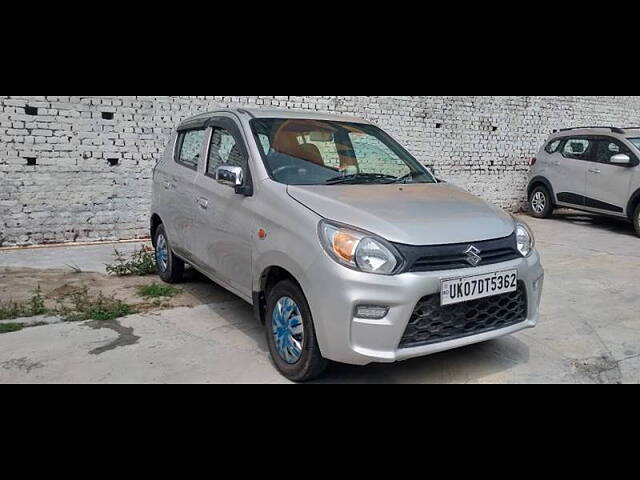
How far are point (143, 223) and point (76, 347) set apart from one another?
4.24 metres

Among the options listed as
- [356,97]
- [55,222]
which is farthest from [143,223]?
[356,97]

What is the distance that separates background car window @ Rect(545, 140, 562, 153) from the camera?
10.3 m

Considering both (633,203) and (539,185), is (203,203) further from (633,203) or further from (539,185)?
(539,185)

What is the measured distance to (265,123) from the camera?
405 centimetres

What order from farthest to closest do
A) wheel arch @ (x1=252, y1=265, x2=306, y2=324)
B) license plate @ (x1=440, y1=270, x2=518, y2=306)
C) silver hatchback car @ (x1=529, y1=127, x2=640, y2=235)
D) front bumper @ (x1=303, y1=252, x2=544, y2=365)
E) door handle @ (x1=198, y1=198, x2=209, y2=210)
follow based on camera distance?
silver hatchback car @ (x1=529, y1=127, x2=640, y2=235) < door handle @ (x1=198, y1=198, x2=209, y2=210) < wheel arch @ (x1=252, y1=265, x2=306, y2=324) < license plate @ (x1=440, y1=270, x2=518, y2=306) < front bumper @ (x1=303, y1=252, x2=544, y2=365)

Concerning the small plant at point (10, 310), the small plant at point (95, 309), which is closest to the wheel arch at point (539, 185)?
the small plant at point (95, 309)

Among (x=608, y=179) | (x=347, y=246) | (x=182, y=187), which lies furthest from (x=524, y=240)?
(x=608, y=179)

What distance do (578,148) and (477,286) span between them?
8.09 meters

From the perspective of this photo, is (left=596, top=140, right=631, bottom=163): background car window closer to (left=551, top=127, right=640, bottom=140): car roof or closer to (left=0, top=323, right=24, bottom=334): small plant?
(left=551, top=127, right=640, bottom=140): car roof

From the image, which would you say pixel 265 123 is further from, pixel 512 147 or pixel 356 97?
pixel 512 147

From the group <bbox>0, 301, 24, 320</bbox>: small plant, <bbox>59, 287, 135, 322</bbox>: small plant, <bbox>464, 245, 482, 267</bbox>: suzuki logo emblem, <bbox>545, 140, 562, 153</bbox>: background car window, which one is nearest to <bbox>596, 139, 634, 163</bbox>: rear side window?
<bbox>545, 140, 562, 153</bbox>: background car window

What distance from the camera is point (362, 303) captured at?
2822mm

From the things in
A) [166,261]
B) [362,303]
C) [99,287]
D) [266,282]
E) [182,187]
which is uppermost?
[182,187]

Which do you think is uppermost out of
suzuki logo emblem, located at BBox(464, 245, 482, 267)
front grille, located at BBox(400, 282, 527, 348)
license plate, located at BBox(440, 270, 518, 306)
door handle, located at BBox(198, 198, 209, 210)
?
door handle, located at BBox(198, 198, 209, 210)
